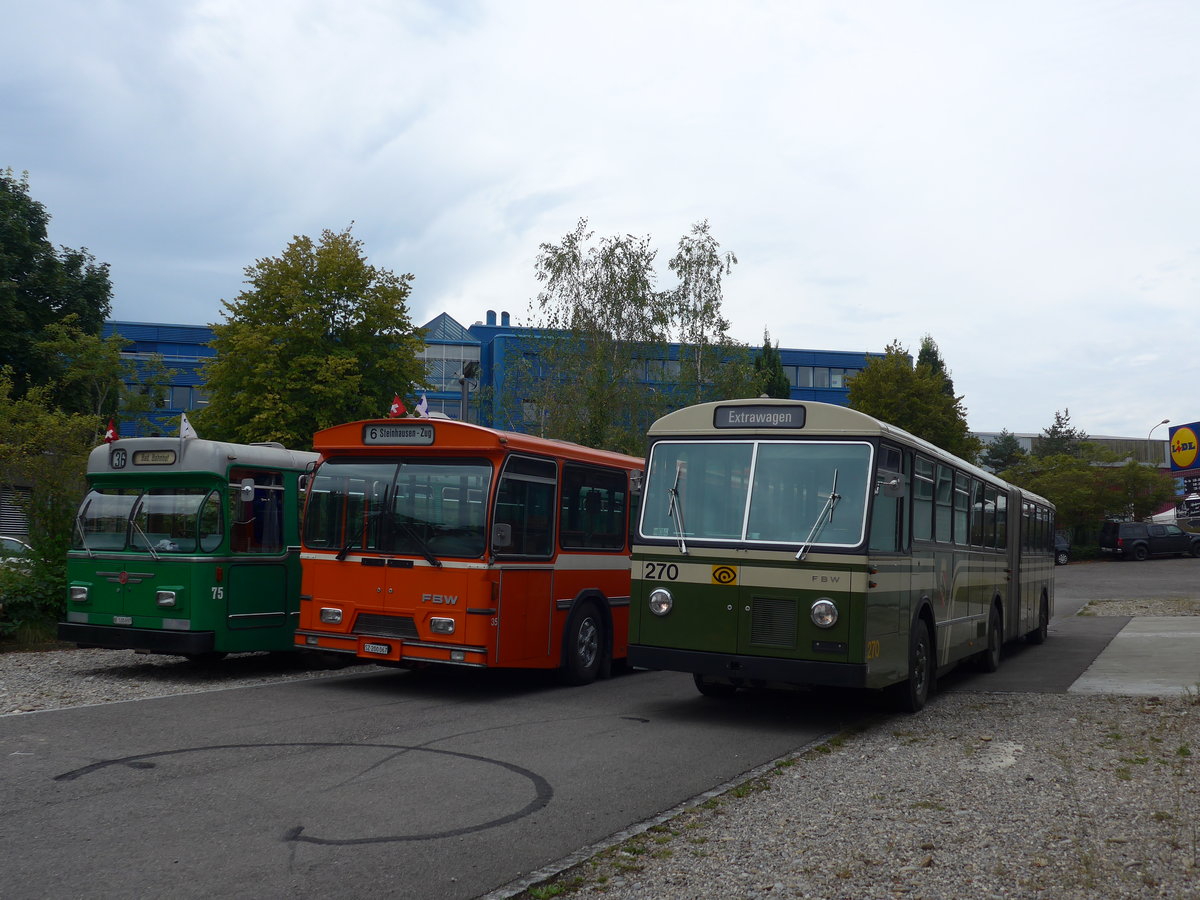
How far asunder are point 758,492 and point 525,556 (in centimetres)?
287

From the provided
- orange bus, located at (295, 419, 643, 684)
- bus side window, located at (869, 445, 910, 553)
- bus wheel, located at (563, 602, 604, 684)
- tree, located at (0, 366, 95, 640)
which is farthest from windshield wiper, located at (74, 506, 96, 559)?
bus side window, located at (869, 445, 910, 553)

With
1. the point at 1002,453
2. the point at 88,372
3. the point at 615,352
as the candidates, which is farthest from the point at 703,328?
the point at 1002,453

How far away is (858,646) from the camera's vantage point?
950cm

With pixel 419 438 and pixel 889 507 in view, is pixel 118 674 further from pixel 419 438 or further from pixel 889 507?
pixel 889 507

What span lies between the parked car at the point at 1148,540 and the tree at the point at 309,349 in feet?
123

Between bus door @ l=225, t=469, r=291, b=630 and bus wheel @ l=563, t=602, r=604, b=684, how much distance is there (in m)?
3.35

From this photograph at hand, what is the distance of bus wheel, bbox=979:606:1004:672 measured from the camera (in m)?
15.4

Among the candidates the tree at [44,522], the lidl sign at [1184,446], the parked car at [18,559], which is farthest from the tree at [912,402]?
the parked car at [18,559]

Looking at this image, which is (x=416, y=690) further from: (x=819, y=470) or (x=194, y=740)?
(x=819, y=470)

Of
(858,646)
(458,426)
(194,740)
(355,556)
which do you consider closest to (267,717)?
(194,740)

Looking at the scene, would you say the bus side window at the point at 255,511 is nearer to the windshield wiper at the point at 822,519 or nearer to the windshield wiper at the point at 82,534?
the windshield wiper at the point at 82,534

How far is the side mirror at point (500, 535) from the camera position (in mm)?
11164

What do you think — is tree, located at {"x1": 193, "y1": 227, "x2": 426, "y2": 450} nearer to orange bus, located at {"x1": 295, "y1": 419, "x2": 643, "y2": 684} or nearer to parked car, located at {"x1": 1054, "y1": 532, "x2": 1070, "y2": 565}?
orange bus, located at {"x1": 295, "y1": 419, "x2": 643, "y2": 684}

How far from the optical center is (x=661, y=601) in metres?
10.3
